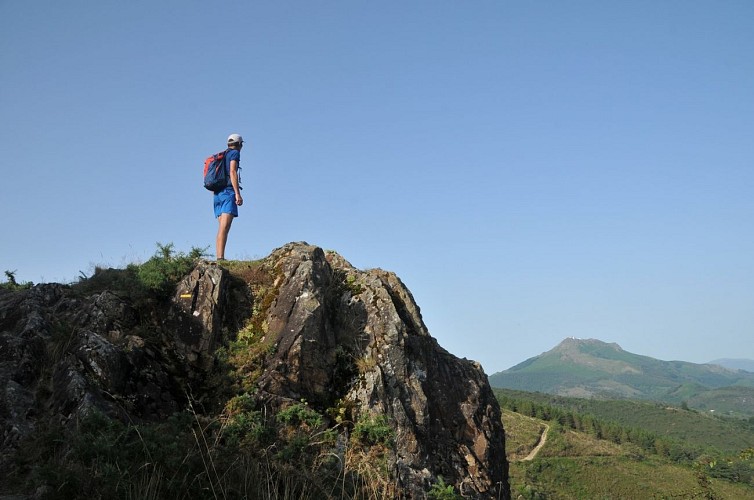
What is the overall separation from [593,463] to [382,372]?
118830mm

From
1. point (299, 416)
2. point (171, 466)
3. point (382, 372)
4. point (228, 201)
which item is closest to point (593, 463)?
point (382, 372)

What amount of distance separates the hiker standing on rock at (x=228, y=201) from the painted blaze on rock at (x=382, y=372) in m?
1.41

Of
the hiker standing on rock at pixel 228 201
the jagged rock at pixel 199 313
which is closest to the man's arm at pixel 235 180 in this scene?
the hiker standing on rock at pixel 228 201

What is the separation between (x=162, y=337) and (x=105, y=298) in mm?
1417

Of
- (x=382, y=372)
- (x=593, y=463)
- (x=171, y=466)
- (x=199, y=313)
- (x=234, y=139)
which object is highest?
(x=234, y=139)

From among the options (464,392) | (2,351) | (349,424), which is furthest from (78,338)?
(464,392)

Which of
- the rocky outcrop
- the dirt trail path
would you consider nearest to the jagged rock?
the rocky outcrop

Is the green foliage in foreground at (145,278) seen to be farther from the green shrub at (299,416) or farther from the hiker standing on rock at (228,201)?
the green shrub at (299,416)

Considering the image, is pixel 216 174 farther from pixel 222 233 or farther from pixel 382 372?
pixel 382 372

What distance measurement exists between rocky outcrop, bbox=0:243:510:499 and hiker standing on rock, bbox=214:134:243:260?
118 cm

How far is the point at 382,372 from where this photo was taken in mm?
11906

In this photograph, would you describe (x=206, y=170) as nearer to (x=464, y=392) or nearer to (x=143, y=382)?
(x=143, y=382)

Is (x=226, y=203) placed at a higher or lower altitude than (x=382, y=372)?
higher

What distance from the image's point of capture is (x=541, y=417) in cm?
15812
